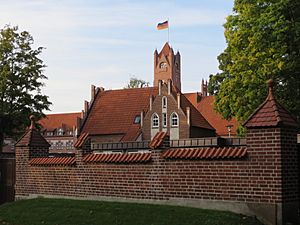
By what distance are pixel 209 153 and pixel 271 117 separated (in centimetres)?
182

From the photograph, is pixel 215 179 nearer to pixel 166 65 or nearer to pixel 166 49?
pixel 166 65

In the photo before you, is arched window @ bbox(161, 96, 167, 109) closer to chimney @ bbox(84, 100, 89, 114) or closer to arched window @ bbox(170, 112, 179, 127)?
arched window @ bbox(170, 112, 179, 127)

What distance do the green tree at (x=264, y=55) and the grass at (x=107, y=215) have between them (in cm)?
1381

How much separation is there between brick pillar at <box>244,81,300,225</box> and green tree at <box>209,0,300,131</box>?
13403 millimetres

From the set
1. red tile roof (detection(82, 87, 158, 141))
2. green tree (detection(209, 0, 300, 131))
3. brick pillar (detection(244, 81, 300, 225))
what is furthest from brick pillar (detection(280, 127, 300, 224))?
red tile roof (detection(82, 87, 158, 141))

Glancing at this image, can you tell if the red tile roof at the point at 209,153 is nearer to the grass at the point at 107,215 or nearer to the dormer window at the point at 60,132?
the grass at the point at 107,215

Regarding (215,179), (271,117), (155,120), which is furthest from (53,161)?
(155,120)

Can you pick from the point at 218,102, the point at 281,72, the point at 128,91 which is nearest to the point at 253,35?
the point at 281,72

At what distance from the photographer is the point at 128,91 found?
171 ft

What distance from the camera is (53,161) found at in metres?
15.1

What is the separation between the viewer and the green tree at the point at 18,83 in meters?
31.8

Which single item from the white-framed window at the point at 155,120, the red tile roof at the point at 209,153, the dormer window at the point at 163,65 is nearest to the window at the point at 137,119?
the white-framed window at the point at 155,120

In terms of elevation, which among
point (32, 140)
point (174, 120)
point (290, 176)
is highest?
point (174, 120)

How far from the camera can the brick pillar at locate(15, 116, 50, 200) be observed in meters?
16.0
